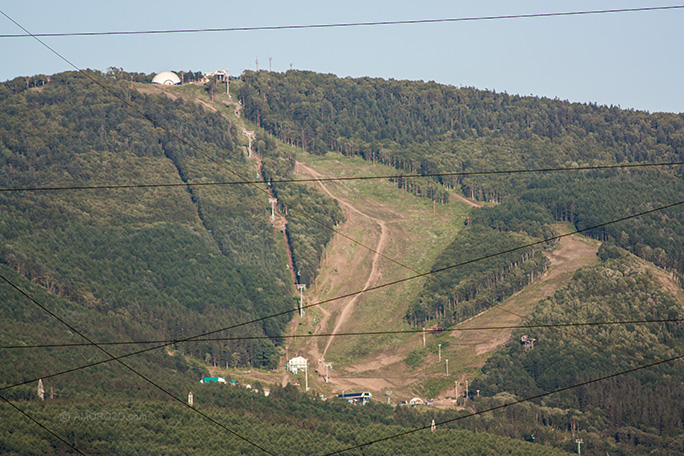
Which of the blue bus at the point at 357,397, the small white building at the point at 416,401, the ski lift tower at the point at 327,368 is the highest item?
the ski lift tower at the point at 327,368

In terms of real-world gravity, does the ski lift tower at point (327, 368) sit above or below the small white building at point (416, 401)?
above

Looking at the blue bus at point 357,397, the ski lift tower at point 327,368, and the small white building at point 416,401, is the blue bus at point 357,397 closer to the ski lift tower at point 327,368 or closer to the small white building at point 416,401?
the small white building at point 416,401

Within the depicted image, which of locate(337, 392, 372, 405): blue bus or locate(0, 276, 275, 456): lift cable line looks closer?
locate(0, 276, 275, 456): lift cable line

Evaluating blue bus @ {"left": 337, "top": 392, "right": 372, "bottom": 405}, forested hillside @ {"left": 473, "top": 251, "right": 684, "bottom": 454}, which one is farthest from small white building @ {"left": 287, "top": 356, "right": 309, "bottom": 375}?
forested hillside @ {"left": 473, "top": 251, "right": 684, "bottom": 454}

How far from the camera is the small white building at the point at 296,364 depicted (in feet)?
637

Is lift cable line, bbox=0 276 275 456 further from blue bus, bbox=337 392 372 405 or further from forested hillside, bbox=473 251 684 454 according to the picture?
forested hillside, bbox=473 251 684 454

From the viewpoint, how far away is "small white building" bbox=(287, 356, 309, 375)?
194 m

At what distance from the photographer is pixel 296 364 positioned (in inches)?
7667

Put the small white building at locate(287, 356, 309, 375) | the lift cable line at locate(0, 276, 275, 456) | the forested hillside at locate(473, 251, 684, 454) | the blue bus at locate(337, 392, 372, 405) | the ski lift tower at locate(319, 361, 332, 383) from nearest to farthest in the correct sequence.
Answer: the lift cable line at locate(0, 276, 275, 456)
the forested hillside at locate(473, 251, 684, 454)
the blue bus at locate(337, 392, 372, 405)
the ski lift tower at locate(319, 361, 332, 383)
the small white building at locate(287, 356, 309, 375)

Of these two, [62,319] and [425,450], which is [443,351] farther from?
[62,319]

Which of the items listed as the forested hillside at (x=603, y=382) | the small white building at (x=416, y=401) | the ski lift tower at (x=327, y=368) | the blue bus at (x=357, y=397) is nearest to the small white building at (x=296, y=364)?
the ski lift tower at (x=327, y=368)

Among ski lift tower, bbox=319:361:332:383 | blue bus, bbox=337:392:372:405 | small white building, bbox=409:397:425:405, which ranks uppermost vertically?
ski lift tower, bbox=319:361:332:383

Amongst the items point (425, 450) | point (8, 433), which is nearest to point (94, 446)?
point (8, 433)

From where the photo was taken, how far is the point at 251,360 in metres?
198
